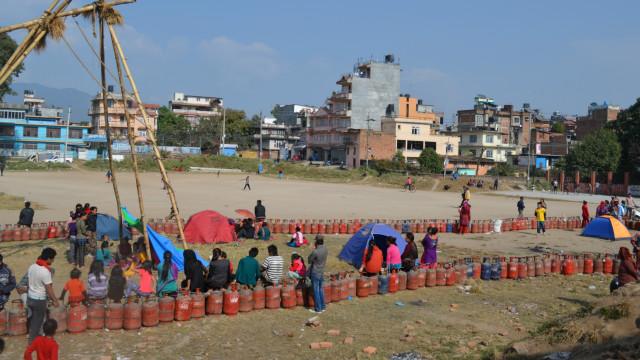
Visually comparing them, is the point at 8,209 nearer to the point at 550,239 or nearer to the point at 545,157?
the point at 550,239

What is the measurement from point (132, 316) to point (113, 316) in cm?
35

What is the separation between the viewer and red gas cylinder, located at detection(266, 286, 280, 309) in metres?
12.8

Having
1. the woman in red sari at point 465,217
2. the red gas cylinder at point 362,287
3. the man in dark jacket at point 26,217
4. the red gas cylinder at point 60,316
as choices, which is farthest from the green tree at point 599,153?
the red gas cylinder at point 60,316

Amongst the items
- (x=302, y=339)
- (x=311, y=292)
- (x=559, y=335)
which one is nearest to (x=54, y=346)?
(x=302, y=339)

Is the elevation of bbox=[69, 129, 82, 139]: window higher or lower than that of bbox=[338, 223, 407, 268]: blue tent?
higher

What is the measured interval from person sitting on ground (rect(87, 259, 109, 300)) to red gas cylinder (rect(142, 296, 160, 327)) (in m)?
0.92

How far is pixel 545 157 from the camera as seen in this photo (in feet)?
288

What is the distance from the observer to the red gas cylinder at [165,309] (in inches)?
450

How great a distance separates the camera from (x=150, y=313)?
1126 cm


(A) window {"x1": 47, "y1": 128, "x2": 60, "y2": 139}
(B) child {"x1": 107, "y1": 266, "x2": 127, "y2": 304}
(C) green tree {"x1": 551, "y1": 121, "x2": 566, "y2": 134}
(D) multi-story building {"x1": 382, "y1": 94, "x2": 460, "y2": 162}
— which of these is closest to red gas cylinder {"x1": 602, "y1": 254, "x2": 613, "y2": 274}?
(B) child {"x1": 107, "y1": 266, "x2": 127, "y2": 304}

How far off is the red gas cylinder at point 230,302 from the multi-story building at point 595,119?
8962 cm

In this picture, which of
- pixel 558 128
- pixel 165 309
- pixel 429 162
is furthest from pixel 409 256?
pixel 558 128

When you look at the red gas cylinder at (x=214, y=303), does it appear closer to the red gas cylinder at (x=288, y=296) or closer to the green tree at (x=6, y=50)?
the red gas cylinder at (x=288, y=296)

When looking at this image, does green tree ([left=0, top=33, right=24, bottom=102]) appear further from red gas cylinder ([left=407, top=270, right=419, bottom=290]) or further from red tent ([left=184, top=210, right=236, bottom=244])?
red gas cylinder ([left=407, top=270, right=419, bottom=290])
